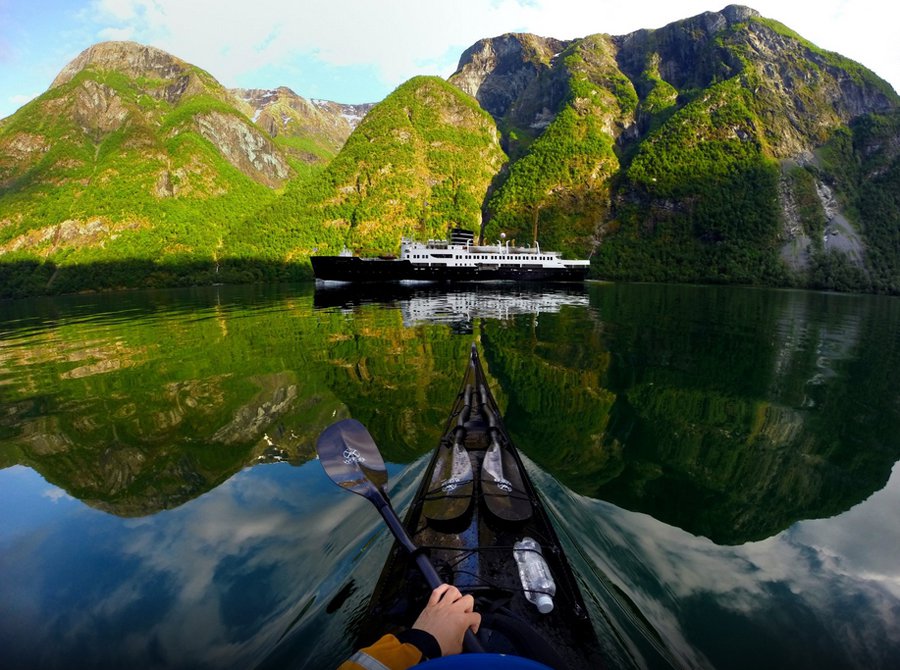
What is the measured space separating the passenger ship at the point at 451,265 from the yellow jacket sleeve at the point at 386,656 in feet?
181

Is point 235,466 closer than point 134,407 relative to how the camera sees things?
Yes

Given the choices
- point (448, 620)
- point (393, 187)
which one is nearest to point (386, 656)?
point (448, 620)

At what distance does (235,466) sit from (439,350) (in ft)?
38.4

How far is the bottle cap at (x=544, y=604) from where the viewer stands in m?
3.59

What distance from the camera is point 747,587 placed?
5531 millimetres

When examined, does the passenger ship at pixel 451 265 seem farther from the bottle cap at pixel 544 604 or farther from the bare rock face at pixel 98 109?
the bare rock face at pixel 98 109

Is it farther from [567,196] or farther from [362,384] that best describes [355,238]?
[362,384]

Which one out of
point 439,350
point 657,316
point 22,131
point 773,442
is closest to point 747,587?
point 773,442

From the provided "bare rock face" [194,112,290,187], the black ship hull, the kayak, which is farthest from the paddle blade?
"bare rock face" [194,112,290,187]

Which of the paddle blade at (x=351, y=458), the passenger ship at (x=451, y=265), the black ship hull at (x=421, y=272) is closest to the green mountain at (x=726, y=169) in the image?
the passenger ship at (x=451, y=265)

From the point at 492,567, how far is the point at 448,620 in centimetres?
160

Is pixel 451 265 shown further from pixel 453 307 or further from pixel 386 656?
pixel 386 656

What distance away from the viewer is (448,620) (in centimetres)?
266

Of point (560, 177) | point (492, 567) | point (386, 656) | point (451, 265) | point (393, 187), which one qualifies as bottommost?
Answer: point (492, 567)
